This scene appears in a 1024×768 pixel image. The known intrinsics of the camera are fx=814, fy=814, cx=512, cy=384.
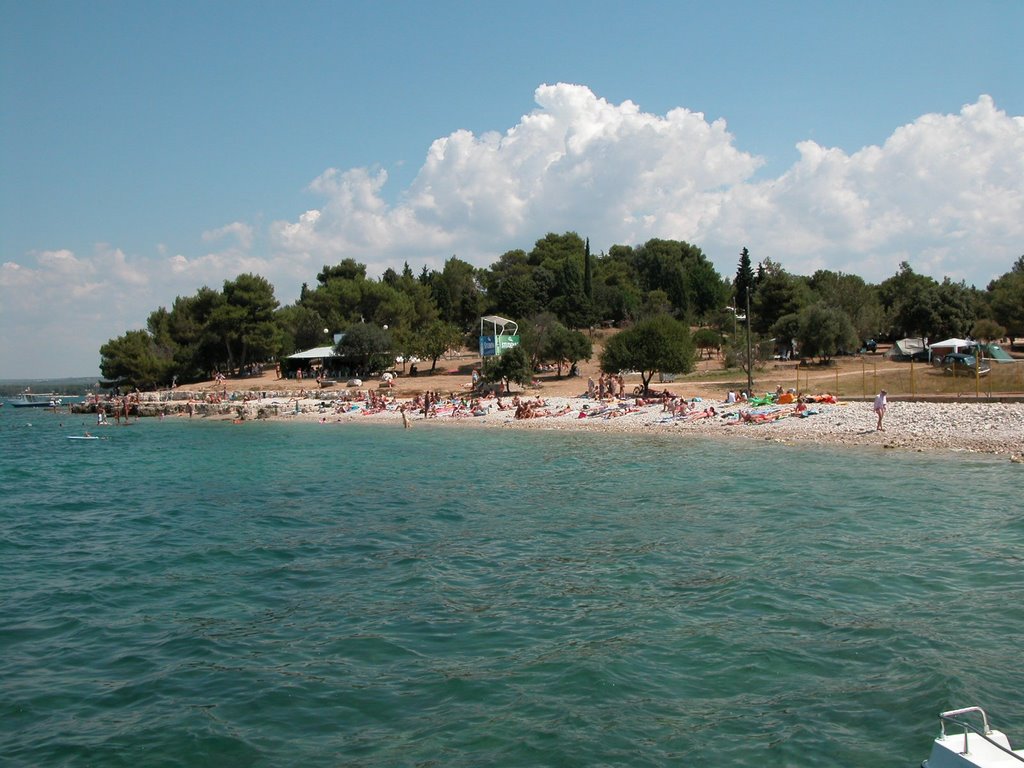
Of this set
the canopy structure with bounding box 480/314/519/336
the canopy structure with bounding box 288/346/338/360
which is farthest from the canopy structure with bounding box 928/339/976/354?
the canopy structure with bounding box 288/346/338/360

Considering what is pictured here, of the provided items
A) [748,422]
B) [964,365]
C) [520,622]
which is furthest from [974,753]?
[964,365]

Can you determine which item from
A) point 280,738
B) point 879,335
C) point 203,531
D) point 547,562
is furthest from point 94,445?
point 879,335

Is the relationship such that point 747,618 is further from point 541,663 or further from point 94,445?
point 94,445

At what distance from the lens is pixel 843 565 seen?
13719 millimetres

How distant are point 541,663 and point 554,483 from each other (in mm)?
13957

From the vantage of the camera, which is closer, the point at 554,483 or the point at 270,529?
the point at 270,529

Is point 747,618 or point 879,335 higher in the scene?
point 879,335

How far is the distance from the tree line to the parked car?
8245mm

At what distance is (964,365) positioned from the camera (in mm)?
42812

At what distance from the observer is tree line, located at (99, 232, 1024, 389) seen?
62312mm

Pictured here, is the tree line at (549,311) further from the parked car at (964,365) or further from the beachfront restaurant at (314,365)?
the parked car at (964,365)

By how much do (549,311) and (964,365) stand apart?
46.6m

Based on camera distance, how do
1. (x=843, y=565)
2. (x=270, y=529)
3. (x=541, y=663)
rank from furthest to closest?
1. (x=270, y=529)
2. (x=843, y=565)
3. (x=541, y=663)

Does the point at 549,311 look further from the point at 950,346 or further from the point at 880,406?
the point at 880,406
